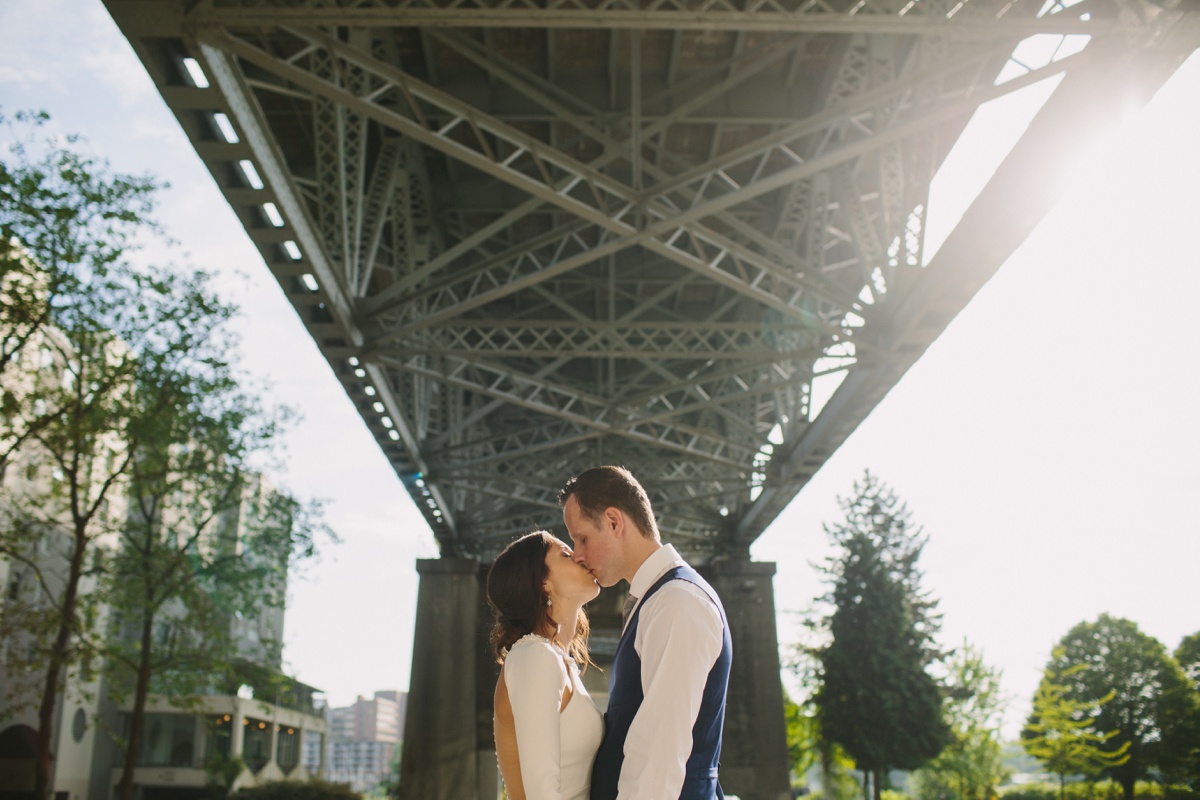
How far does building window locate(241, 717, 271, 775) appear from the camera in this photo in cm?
6225

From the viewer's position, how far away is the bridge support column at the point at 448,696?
2536 cm

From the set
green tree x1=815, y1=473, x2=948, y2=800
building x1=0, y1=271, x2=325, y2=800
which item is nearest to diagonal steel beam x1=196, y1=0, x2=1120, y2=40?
building x1=0, y1=271, x2=325, y2=800

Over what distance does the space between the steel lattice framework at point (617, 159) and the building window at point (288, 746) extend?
5457 centimetres

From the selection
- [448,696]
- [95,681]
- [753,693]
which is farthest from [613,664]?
[753,693]

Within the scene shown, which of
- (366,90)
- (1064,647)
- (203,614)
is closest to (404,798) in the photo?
(203,614)

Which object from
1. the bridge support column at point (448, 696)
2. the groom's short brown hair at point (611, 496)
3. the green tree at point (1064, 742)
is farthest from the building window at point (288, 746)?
the groom's short brown hair at point (611, 496)

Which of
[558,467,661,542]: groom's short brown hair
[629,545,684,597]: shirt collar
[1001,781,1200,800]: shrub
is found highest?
[558,467,661,542]: groom's short brown hair

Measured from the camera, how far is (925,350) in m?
14.6

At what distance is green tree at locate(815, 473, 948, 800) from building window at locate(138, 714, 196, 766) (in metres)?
33.0

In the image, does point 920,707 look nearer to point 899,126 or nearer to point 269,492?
point 269,492

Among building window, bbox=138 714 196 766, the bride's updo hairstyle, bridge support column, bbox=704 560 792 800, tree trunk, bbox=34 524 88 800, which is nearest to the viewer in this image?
the bride's updo hairstyle

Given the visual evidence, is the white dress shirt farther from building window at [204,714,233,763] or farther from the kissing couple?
building window at [204,714,233,763]

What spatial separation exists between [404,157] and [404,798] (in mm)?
16008

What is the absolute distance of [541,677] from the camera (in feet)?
11.6
